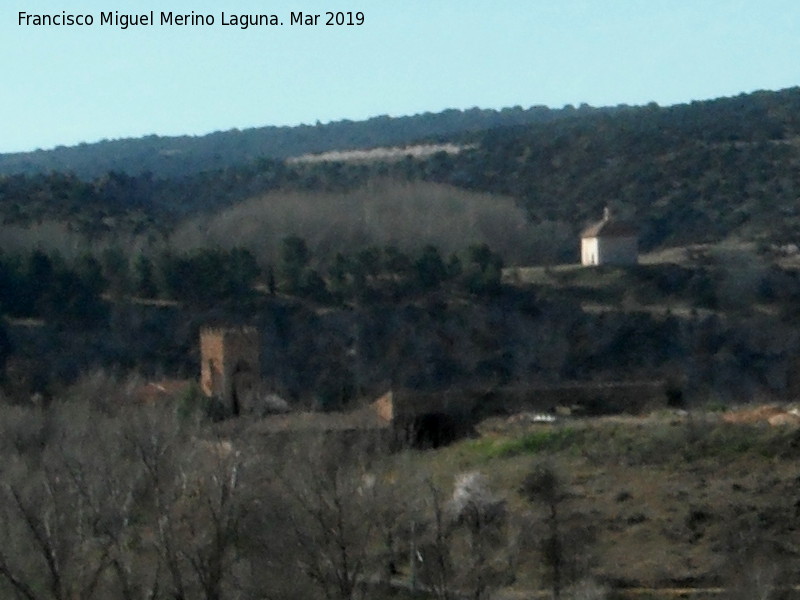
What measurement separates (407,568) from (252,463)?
2.00 meters

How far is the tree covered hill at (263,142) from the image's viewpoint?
3543 inches

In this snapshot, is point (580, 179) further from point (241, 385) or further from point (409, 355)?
point (241, 385)

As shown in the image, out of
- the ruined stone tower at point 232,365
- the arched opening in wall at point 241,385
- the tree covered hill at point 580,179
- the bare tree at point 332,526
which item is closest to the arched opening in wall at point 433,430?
the arched opening in wall at point 241,385

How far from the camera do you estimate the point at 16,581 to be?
49.3 feet

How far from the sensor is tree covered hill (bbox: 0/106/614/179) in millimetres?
90000

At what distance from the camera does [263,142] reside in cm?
10175

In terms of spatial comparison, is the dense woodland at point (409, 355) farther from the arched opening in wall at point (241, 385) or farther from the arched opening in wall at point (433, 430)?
the arched opening in wall at point (241, 385)

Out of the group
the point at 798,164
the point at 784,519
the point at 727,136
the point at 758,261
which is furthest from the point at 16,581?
the point at 727,136

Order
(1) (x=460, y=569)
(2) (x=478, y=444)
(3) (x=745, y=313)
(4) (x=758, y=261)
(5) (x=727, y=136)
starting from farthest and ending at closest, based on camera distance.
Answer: (5) (x=727, y=136) < (4) (x=758, y=261) < (3) (x=745, y=313) < (2) (x=478, y=444) < (1) (x=460, y=569)

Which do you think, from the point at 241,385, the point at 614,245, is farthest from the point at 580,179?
the point at 241,385

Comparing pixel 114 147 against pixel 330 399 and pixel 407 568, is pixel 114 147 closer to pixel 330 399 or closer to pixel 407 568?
pixel 330 399

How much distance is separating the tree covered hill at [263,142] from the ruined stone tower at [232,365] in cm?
5609

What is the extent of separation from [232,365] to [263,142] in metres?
73.1

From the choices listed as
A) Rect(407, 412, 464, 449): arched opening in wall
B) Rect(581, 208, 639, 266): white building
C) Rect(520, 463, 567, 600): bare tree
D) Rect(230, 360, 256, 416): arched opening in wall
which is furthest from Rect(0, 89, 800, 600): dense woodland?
Rect(230, 360, 256, 416): arched opening in wall
